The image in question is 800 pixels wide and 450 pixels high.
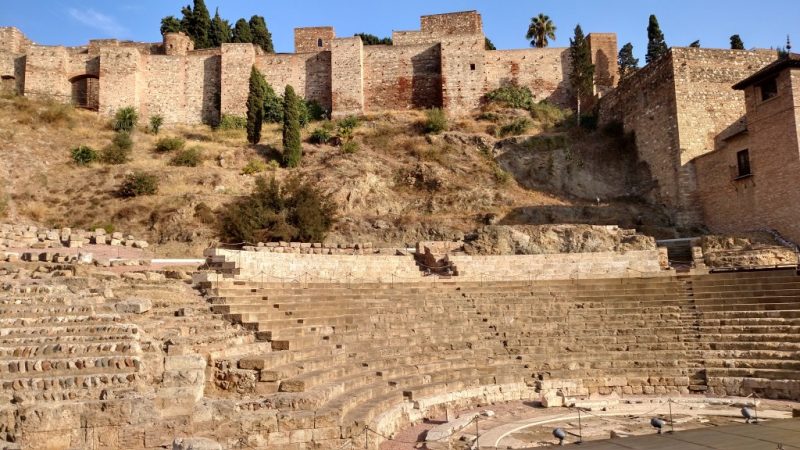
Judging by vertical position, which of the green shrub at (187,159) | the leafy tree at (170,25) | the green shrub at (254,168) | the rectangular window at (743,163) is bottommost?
the rectangular window at (743,163)

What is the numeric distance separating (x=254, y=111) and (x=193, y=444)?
2628 centimetres

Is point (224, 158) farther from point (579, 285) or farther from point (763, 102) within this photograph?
point (763, 102)

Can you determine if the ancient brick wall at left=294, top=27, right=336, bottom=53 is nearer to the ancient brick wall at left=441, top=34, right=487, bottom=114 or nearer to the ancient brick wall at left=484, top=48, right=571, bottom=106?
the ancient brick wall at left=441, top=34, right=487, bottom=114

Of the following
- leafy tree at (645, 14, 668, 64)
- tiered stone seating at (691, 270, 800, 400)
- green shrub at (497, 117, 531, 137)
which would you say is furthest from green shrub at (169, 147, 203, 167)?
leafy tree at (645, 14, 668, 64)

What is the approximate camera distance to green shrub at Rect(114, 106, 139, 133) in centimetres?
3103

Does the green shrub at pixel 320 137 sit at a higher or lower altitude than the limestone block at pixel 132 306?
higher

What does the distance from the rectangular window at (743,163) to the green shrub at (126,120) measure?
2983cm

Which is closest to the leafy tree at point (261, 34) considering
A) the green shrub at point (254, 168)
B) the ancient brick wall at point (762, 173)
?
the green shrub at point (254, 168)

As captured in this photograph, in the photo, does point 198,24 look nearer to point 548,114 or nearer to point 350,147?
point 350,147

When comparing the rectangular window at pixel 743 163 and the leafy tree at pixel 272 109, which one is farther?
the leafy tree at pixel 272 109

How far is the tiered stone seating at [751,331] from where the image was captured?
10.9 meters

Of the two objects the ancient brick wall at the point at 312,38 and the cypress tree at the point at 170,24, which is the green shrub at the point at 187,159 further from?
the cypress tree at the point at 170,24

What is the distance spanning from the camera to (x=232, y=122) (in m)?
32.7

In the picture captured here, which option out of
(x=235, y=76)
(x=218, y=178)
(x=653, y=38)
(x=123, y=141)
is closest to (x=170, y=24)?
(x=235, y=76)
